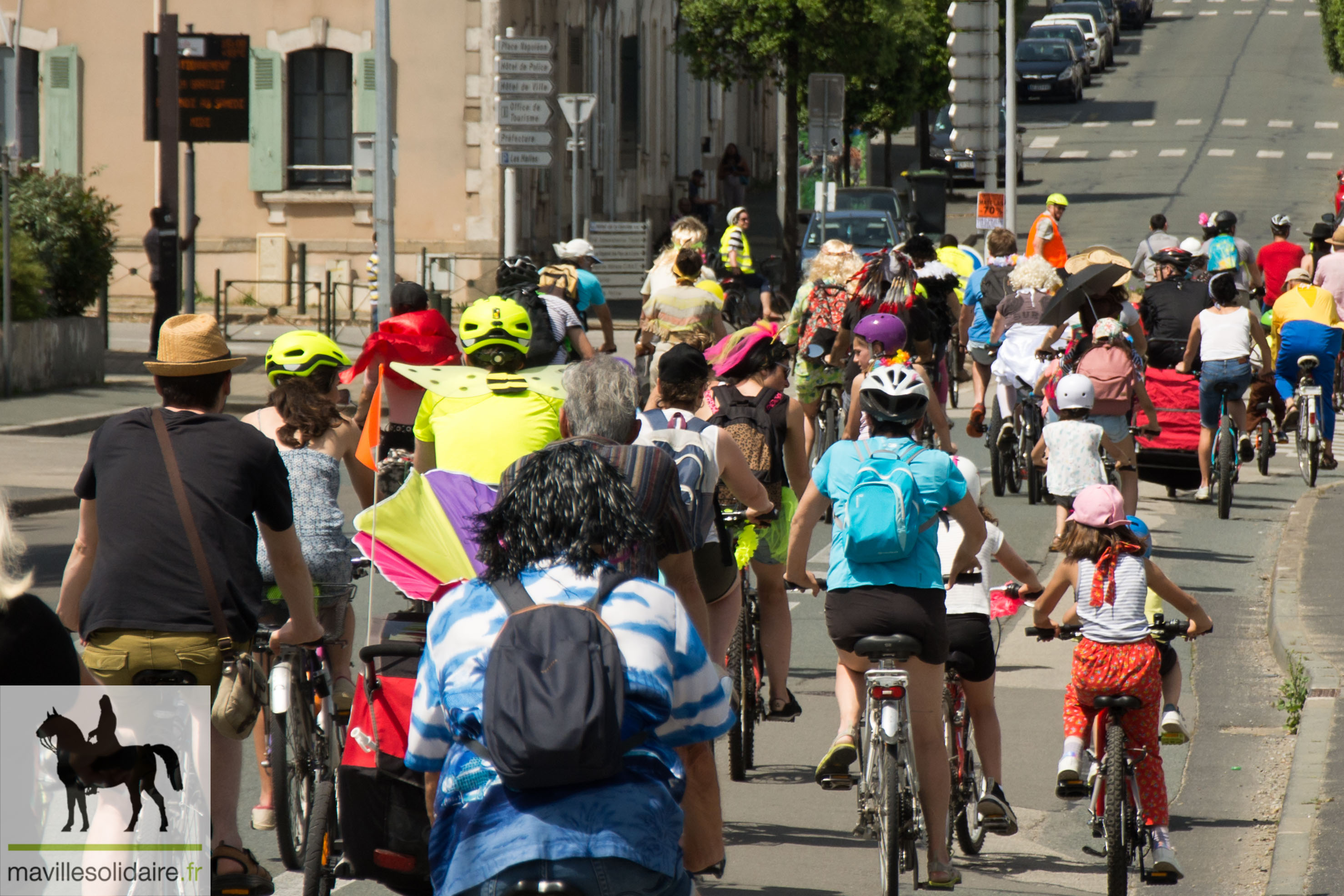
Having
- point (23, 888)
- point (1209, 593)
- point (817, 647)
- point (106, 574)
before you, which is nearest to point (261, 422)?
point (106, 574)

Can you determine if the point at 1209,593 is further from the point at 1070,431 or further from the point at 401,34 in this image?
the point at 401,34

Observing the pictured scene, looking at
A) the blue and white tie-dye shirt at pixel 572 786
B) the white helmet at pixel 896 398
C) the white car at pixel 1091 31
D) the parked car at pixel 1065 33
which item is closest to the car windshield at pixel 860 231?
the white helmet at pixel 896 398

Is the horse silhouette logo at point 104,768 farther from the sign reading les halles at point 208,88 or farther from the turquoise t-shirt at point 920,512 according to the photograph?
the sign reading les halles at point 208,88

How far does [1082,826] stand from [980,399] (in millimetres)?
8901

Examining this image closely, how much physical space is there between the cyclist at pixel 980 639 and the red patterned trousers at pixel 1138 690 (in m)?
0.34

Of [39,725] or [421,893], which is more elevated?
[39,725]

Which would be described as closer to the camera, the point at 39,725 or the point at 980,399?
the point at 39,725

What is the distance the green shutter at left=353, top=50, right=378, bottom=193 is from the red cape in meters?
19.4

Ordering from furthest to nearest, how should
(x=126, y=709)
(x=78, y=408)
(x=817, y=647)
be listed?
(x=78, y=408)
(x=817, y=647)
(x=126, y=709)

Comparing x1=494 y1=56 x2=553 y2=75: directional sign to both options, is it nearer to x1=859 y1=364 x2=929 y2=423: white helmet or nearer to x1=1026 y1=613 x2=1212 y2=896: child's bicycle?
x1=859 y1=364 x2=929 y2=423: white helmet

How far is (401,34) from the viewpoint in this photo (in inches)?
1128

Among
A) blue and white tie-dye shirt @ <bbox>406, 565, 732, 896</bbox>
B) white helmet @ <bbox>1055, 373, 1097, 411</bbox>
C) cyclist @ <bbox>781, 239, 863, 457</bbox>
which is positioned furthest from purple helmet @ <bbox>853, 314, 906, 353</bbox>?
blue and white tie-dye shirt @ <bbox>406, 565, 732, 896</bbox>

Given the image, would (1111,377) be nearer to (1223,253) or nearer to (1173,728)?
(1173,728)

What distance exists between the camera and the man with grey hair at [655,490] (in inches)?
176
